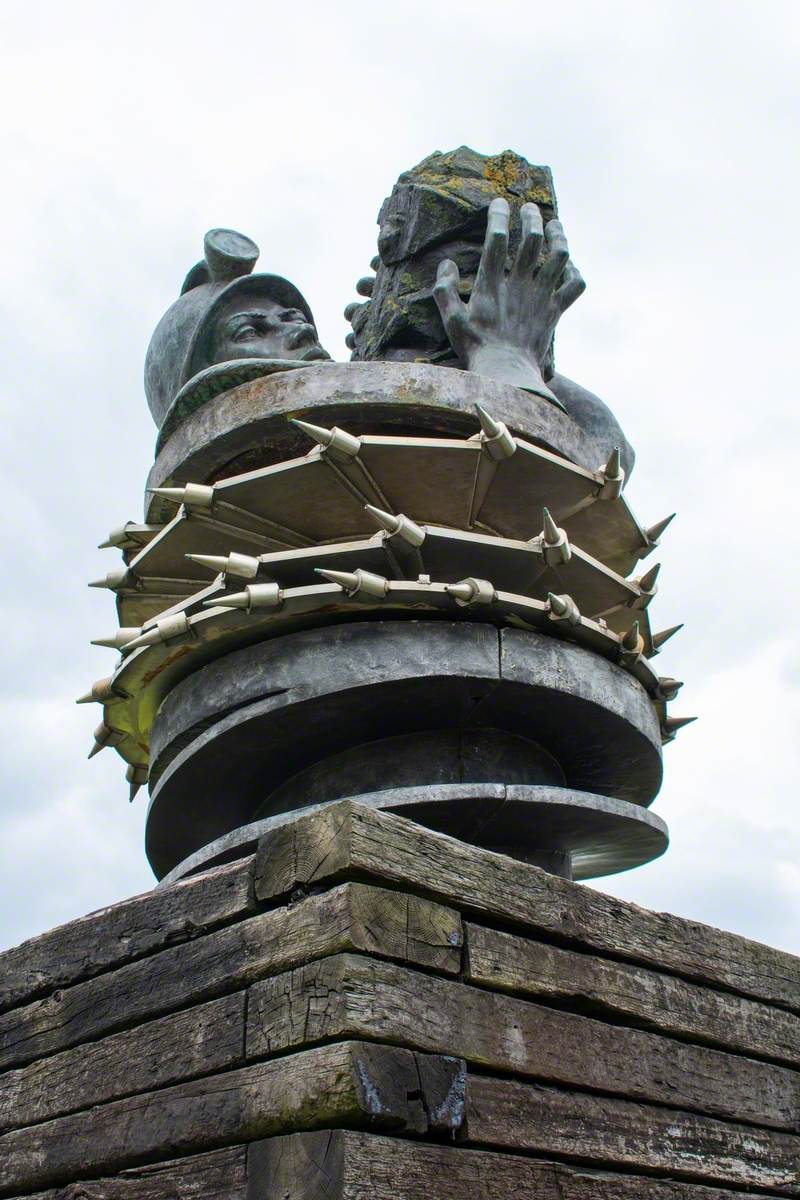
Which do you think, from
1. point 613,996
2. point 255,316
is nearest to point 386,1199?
point 613,996

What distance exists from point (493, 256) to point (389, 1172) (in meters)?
3.89

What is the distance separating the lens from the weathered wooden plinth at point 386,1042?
270 centimetres

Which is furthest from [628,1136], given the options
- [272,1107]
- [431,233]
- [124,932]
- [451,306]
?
[431,233]

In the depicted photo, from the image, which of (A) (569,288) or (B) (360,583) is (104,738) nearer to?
(B) (360,583)

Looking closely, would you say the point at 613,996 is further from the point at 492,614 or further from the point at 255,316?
the point at 255,316

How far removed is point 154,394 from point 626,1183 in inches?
151

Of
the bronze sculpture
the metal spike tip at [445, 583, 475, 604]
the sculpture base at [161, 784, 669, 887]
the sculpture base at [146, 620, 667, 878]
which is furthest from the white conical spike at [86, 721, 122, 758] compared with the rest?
the metal spike tip at [445, 583, 475, 604]

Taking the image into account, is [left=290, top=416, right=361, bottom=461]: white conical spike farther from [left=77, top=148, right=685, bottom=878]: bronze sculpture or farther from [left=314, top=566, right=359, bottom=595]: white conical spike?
[left=314, top=566, right=359, bottom=595]: white conical spike

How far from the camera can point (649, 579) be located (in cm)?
502

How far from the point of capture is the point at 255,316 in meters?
5.58

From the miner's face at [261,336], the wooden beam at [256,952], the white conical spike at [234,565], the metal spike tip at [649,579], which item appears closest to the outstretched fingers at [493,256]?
the miner's face at [261,336]

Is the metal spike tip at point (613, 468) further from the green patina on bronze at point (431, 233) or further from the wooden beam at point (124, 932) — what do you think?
the wooden beam at point (124, 932)

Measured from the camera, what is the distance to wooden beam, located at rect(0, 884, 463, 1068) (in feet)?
9.39

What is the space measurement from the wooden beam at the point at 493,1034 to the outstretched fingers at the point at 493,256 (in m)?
3.24
